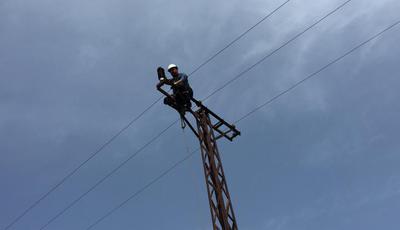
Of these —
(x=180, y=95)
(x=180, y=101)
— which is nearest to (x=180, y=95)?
(x=180, y=95)

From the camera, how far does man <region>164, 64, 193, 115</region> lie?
11.9 meters

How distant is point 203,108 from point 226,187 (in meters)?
2.31

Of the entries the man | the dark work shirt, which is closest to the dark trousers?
the man

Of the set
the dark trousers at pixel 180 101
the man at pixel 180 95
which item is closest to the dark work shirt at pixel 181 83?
the man at pixel 180 95

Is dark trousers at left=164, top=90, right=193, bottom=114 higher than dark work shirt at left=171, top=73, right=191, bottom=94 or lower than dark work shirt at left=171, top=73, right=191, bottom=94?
lower

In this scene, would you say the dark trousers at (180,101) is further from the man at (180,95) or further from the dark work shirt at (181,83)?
the dark work shirt at (181,83)

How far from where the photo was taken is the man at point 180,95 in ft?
39.2

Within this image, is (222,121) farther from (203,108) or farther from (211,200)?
(211,200)

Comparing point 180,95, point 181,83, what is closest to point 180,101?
point 180,95

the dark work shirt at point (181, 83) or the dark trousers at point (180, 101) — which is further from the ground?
the dark work shirt at point (181, 83)

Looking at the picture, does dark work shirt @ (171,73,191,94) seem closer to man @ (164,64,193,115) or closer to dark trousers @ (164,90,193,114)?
man @ (164,64,193,115)

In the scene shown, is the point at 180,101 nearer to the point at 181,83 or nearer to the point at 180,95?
the point at 180,95

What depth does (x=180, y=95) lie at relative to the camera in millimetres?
11922

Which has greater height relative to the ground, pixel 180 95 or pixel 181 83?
pixel 181 83
